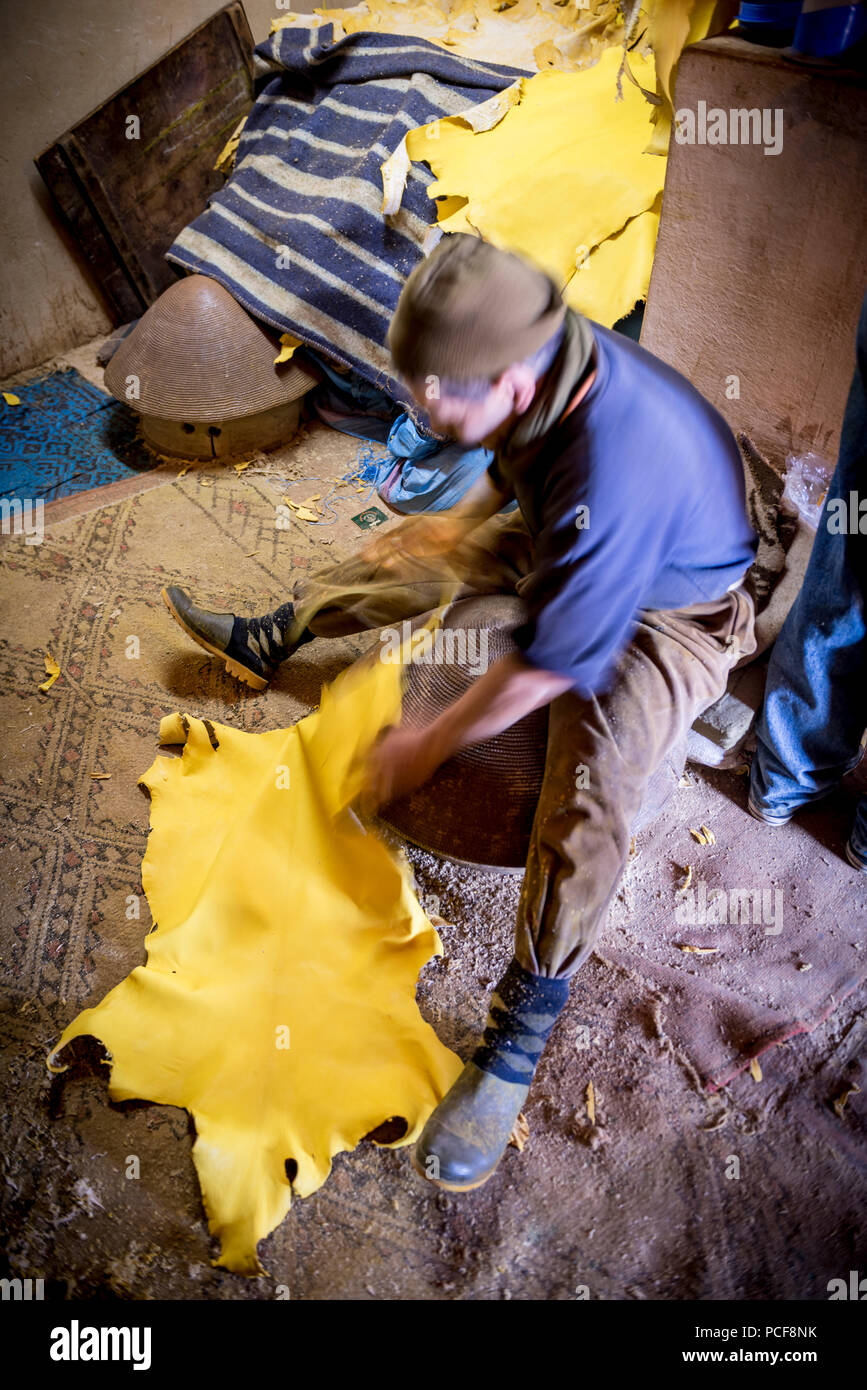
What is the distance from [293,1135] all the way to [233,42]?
17.5ft

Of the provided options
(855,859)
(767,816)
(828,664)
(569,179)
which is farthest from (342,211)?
(855,859)

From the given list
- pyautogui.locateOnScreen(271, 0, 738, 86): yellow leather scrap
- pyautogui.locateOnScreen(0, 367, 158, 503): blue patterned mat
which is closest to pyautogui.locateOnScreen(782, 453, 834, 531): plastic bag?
pyautogui.locateOnScreen(271, 0, 738, 86): yellow leather scrap

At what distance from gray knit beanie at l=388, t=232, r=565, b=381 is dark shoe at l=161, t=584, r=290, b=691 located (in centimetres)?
150

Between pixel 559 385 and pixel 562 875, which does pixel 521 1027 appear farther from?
pixel 559 385

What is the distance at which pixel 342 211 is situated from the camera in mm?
3848

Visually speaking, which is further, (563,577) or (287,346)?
(287,346)

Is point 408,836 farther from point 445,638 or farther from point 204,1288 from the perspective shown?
point 204,1288

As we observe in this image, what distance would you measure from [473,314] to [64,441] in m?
3.30

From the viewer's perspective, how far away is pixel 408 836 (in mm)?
2332

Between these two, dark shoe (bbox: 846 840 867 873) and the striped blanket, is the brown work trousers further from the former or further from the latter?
the striped blanket

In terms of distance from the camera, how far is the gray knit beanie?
1499 millimetres

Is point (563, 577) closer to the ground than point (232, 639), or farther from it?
farther from it

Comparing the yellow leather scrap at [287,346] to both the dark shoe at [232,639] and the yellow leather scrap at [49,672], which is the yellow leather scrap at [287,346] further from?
the yellow leather scrap at [49,672]

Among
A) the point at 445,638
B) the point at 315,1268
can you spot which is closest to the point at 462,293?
the point at 445,638
